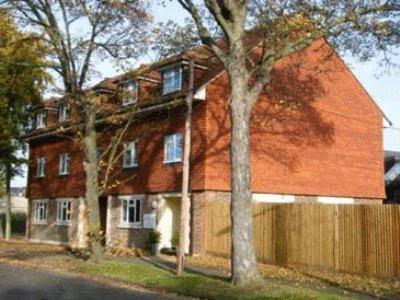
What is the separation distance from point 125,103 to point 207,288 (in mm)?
16371

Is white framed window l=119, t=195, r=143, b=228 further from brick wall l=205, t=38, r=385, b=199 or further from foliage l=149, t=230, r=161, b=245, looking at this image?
brick wall l=205, t=38, r=385, b=199

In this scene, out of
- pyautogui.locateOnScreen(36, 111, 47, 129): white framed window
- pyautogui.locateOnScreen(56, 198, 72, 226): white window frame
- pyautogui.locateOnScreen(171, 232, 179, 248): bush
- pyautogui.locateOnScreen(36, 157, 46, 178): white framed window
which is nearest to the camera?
pyautogui.locateOnScreen(171, 232, 179, 248): bush

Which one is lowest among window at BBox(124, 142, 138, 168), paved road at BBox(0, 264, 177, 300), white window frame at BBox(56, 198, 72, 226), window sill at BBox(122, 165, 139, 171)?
paved road at BBox(0, 264, 177, 300)

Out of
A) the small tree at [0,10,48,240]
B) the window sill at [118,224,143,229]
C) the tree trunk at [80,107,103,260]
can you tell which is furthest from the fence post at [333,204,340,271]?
the small tree at [0,10,48,240]

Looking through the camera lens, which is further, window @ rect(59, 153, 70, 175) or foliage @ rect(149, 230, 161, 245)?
window @ rect(59, 153, 70, 175)

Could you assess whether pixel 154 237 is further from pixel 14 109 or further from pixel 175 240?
pixel 14 109

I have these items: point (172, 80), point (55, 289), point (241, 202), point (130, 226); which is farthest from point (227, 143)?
point (55, 289)

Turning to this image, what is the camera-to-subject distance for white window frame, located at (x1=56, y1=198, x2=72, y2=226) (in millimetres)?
37875

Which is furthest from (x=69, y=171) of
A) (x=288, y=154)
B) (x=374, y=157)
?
(x=374, y=157)

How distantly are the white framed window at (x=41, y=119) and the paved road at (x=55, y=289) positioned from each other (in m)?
22.8

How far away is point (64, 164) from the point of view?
3912 cm

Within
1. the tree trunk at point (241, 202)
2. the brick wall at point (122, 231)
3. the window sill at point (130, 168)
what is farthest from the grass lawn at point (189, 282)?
the window sill at point (130, 168)

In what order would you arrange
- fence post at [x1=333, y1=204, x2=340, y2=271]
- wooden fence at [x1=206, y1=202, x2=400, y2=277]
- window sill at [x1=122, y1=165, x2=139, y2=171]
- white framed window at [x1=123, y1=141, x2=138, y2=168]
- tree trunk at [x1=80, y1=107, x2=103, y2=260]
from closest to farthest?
wooden fence at [x1=206, y1=202, x2=400, y2=277]
fence post at [x1=333, y1=204, x2=340, y2=271]
tree trunk at [x1=80, y1=107, x2=103, y2=260]
window sill at [x1=122, y1=165, x2=139, y2=171]
white framed window at [x1=123, y1=141, x2=138, y2=168]

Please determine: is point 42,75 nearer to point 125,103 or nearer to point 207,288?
point 125,103
